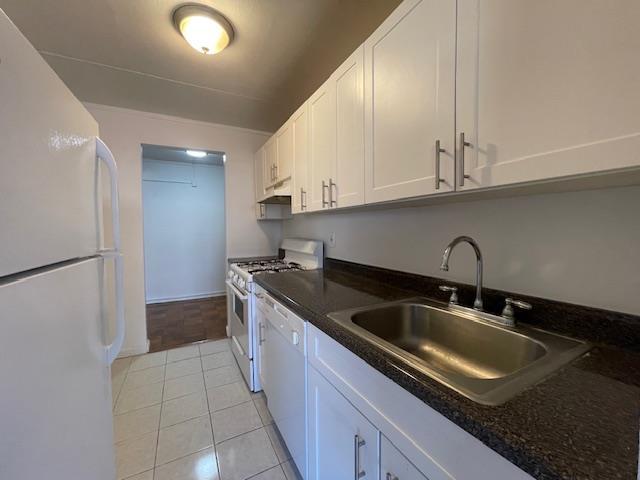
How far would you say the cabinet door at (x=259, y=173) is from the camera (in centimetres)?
292

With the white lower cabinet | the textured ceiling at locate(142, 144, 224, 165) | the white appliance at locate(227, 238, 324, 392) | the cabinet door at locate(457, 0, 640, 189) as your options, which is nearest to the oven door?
the white appliance at locate(227, 238, 324, 392)

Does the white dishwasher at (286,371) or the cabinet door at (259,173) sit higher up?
the cabinet door at (259,173)

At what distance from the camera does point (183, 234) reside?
463 centimetres

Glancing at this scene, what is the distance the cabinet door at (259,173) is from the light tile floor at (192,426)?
1.84m

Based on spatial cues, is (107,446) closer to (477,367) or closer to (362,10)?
(477,367)

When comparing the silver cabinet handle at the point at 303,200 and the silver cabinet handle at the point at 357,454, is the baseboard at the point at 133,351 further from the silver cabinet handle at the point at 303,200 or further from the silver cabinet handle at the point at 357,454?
the silver cabinet handle at the point at 357,454

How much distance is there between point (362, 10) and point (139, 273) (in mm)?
2989

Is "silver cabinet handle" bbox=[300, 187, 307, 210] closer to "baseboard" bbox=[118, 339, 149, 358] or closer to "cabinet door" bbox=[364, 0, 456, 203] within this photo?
"cabinet door" bbox=[364, 0, 456, 203]

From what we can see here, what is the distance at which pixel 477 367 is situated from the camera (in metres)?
1.00

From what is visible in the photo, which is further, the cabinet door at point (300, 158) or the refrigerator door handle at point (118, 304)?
the cabinet door at point (300, 158)

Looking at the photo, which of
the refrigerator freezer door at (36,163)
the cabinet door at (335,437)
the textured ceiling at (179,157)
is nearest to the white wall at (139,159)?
the textured ceiling at (179,157)

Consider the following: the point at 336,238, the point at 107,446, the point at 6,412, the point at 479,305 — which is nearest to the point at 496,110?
the point at 479,305

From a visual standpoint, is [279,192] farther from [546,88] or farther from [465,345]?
[546,88]

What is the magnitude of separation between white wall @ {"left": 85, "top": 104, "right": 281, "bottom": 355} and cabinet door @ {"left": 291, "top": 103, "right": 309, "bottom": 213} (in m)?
1.37
